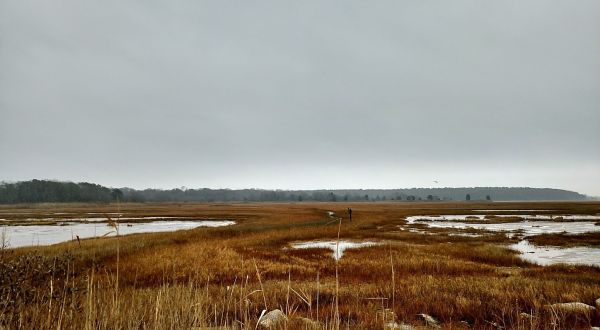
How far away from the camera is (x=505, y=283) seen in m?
12.7

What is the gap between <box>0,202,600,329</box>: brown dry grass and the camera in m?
5.52

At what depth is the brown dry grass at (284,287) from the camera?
5516 millimetres

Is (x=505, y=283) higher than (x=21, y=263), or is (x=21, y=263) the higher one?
(x=21, y=263)

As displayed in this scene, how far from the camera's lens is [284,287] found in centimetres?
1207

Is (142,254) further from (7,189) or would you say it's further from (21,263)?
(7,189)

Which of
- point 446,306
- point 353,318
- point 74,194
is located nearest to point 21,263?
point 353,318

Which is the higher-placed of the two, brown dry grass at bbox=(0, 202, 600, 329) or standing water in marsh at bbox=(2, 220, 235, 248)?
brown dry grass at bbox=(0, 202, 600, 329)

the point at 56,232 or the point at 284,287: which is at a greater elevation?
the point at 284,287

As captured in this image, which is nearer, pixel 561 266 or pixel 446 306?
pixel 446 306

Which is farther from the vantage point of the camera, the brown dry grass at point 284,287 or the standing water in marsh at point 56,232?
the standing water in marsh at point 56,232

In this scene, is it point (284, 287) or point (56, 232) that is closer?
point (284, 287)

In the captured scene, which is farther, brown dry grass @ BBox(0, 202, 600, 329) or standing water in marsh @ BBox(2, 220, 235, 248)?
standing water in marsh @ BBox(2, 220, 235, 248)

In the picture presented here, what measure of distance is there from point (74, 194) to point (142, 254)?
180029 millimetres

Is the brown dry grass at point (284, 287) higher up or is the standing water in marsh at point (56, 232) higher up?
the brown dry grass at point (284, 287)
